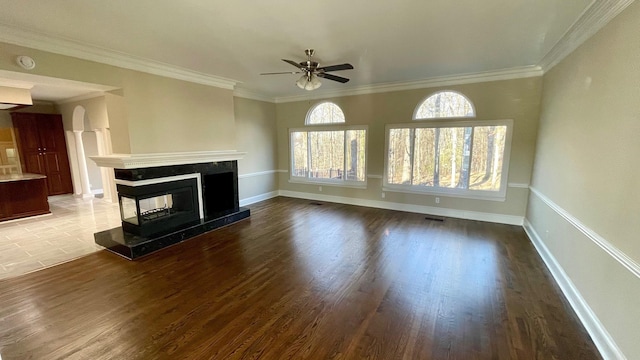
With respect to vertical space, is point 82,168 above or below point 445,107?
below

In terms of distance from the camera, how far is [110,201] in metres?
6.88

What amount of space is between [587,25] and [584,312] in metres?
2.83

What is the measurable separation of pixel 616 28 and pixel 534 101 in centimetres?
267

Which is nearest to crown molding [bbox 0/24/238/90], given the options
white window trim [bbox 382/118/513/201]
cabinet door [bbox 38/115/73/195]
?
white window trim [bbox 382/118/513/201]

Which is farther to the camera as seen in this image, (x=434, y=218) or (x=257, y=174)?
(x=257, y=174)

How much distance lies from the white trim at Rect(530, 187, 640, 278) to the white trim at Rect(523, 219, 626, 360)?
23.5 inches

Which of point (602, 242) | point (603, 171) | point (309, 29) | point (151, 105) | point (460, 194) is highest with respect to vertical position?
point (309, 29)

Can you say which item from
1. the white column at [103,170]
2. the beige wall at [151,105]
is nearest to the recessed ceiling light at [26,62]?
the beige wall at [151,105]

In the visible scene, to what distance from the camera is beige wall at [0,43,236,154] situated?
3.26 metres

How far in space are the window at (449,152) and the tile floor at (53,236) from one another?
5926 millimetres

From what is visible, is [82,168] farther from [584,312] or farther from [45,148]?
[584,312]

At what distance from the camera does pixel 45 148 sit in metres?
7.53

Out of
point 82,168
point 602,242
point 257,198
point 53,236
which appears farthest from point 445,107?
point 82,168

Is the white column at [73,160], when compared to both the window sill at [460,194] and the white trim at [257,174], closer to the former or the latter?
the white trim at [257,174]
